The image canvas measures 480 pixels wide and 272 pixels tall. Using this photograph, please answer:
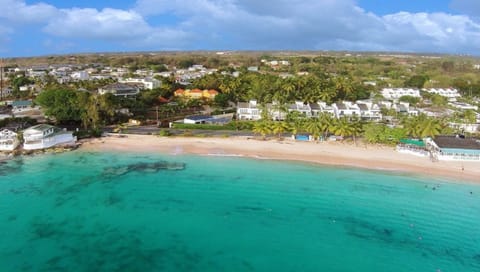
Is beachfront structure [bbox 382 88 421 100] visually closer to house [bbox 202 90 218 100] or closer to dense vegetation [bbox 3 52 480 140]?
dense vegetation [bbox 3 52 480 140]

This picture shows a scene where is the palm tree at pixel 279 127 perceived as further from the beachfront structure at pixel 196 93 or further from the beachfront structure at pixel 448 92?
the beachfront structure at pixel 448 92

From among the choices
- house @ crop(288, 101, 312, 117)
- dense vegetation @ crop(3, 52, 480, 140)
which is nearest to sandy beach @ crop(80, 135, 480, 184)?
dense vegetation @ crop(3, 52, 480, 140)

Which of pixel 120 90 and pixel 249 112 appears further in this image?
pixel 120 90

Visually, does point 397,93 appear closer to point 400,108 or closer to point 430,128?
point 400,108

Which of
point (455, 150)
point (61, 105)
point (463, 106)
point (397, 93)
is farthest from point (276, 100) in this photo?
point (463, 106)

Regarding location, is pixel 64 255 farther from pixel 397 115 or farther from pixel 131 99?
pixel 397 115

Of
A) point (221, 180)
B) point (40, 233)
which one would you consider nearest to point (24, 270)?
point (40, 233)
